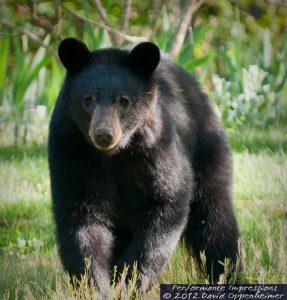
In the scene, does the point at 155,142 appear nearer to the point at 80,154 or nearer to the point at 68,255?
the point at 80,154

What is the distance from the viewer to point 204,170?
5.53 m

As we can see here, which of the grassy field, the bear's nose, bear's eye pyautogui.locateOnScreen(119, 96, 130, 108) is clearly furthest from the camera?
the grassy field

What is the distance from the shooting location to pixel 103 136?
440 centimetres

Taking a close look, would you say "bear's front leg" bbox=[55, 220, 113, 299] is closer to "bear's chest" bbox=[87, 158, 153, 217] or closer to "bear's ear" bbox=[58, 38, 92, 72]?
"bear's chest" bbox=[87, 158, 153, 217]

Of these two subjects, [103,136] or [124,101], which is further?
[124,101]

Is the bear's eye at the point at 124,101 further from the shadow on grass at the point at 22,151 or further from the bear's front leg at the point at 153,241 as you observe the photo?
the shadow on grass at the point at 22,151

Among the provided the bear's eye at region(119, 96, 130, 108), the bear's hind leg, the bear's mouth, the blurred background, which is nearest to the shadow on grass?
the blurred background

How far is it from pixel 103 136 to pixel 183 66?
12.4ft

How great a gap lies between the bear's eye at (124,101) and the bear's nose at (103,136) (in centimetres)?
32

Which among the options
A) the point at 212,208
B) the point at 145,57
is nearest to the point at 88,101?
the point at 145,57

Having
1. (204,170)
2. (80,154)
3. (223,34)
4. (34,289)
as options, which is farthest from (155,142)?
(223,34)

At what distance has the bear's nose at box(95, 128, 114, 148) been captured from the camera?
173 inches

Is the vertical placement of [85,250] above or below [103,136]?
below

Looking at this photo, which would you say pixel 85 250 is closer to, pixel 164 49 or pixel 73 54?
pixel 73 54
